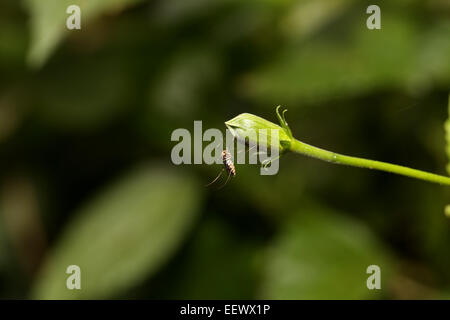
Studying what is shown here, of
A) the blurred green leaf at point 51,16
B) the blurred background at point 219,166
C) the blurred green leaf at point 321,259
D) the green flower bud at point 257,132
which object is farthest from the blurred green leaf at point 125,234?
the green flower bud at point 257,132

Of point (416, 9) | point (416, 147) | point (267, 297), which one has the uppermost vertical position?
point (416, 9)

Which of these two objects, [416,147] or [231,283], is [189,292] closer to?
[231,283]

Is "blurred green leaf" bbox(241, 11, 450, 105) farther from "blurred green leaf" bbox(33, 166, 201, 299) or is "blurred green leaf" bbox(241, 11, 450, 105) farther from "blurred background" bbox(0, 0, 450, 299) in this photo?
"blurred green leaf" bbox(33, 166, 201, 299)

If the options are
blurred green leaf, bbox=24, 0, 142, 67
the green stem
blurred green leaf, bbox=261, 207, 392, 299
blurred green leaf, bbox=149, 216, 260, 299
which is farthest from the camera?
blurred green leaf, bbox=149, 216, 260, 299

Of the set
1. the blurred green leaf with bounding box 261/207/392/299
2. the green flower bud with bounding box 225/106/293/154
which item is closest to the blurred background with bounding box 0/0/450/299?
the blurred green leaf with bounding box 261/207/392/299

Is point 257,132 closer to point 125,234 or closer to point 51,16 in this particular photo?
point 51,16

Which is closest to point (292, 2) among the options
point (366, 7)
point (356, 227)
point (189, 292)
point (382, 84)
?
point (366, 7)

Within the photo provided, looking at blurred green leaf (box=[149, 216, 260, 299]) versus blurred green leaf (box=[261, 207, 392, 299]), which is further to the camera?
blurred green leaf (box=[149, 216, 260, 299])
